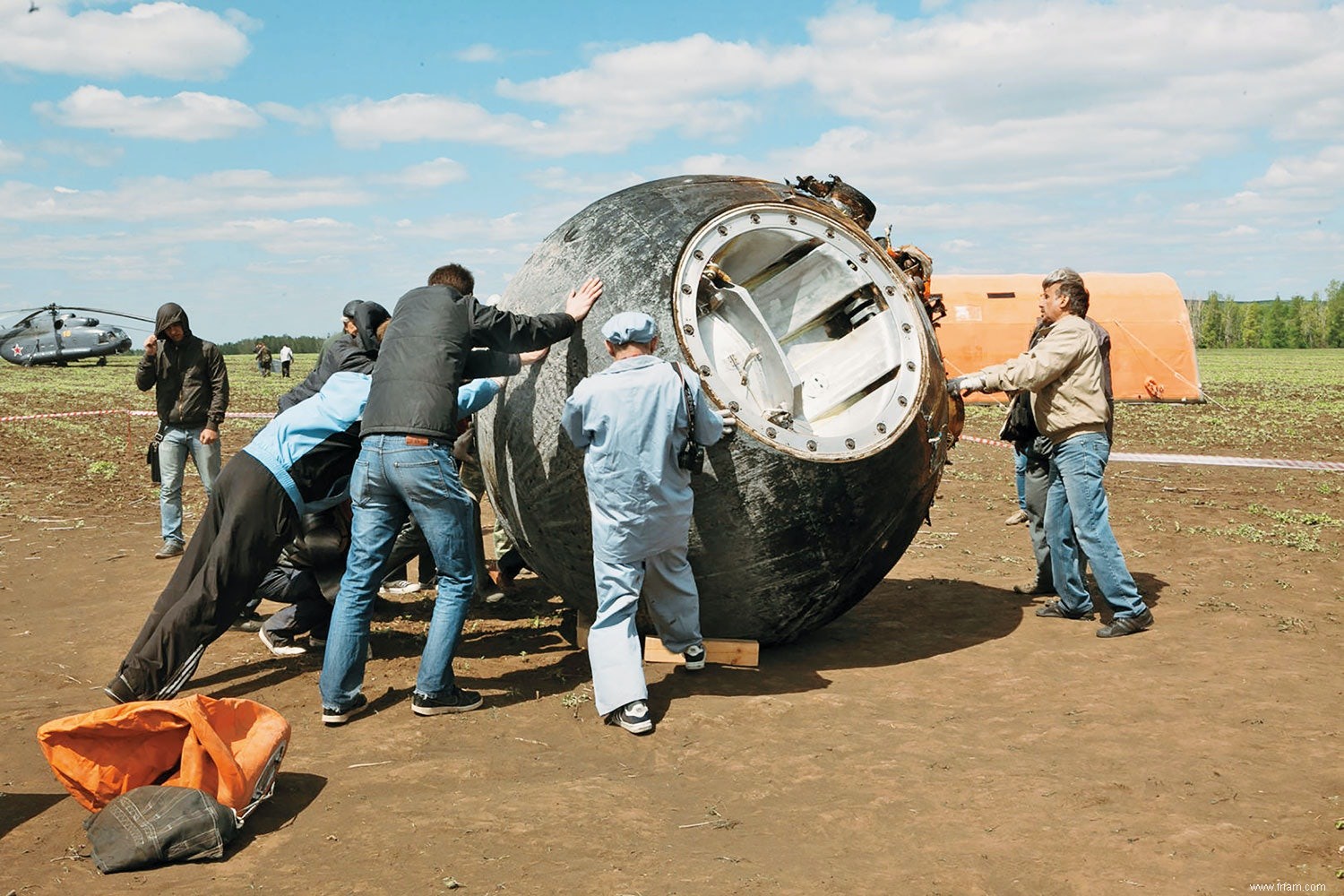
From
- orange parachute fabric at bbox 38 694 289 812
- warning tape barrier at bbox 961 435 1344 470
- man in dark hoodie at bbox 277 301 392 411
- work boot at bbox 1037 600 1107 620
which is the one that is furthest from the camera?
warning tape barrier at bbox 961 435 1344 470

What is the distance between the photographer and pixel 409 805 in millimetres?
4383

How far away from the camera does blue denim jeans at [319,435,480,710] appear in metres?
5.35

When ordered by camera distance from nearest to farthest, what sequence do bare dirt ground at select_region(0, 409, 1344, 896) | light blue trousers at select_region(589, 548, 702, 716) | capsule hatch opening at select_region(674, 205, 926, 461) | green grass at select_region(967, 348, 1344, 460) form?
bare dirt ground at select_region(0, 409, 1344, 896) → light blue trousers at select_region(589, 548, 702, 716) → capsule hatch opening at select_region(674, 205, 926, 461) → green grass at select_region(967, 348, 1344, 460)

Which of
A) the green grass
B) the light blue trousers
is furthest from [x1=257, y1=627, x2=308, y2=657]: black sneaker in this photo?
the green grass

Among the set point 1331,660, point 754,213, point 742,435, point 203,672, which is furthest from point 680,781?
point 1331,660

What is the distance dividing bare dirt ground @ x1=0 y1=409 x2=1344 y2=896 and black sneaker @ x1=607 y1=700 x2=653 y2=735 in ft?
0.19

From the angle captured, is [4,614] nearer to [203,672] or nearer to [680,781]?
[203,672]

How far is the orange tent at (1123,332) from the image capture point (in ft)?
83.8

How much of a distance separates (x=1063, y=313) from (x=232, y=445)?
14.9 meters

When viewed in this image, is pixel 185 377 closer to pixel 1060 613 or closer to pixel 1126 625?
pixel 1060 613

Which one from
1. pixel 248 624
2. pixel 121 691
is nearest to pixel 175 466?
pixel 248 624

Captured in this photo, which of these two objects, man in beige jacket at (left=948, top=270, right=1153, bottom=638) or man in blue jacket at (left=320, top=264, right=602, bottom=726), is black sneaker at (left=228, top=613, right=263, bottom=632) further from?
man in beige jacket at (left=948, top=270, right=1153, bottom=638)

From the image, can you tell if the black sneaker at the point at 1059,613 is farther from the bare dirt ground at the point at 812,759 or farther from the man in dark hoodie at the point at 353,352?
the man in dark hoodie at the point at 353,352

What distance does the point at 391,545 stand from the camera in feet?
18.1
